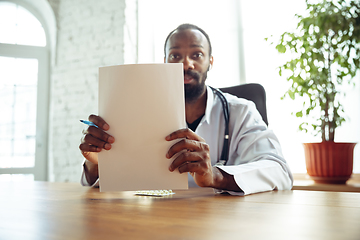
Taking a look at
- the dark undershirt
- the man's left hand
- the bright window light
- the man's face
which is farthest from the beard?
the bright window light

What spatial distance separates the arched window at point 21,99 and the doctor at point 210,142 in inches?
102

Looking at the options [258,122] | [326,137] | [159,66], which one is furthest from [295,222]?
[326,137]

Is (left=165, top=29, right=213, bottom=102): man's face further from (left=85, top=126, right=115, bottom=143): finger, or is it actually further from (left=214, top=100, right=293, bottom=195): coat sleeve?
(left=85, top=126, right=115, bottom=143): finger

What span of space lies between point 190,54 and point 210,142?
1.48ft

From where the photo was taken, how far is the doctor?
0.75 meters

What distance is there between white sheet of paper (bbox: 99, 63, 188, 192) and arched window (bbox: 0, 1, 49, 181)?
312cm

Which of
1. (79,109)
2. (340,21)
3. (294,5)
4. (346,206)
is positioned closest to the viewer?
(346,206)

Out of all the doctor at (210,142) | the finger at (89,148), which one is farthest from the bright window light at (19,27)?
the finger at (89,148)

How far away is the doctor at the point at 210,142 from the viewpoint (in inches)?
29.5

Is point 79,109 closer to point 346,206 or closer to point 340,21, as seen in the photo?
point 340,21

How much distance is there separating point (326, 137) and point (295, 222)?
66.6 inches

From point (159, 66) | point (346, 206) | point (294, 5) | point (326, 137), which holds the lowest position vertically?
point (346, 206)

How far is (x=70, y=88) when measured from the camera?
336 cm

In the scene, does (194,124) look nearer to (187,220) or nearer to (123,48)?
(187,220)
